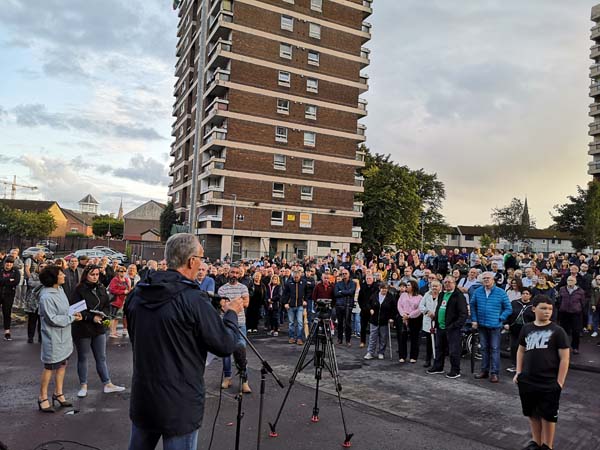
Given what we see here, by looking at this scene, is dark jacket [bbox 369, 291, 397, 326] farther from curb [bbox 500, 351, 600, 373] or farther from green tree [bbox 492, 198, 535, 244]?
green tree [bbox 492, 198, 535, 244]

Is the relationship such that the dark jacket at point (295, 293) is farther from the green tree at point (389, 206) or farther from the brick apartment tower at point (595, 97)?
the brick apartment tower at point (595, 97)

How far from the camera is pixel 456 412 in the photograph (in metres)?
6.72

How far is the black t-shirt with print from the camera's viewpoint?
4875 mm

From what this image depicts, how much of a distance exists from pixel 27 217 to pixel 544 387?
72.0 meters

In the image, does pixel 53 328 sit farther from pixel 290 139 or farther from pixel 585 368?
pixel 290 139

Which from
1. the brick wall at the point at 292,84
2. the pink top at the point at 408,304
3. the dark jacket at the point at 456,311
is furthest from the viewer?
the brick wall at the point at 292,84

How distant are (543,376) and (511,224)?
59048 mm

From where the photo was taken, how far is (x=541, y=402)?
485cm

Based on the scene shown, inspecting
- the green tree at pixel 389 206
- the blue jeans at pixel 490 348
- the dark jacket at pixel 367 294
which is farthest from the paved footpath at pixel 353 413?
the green tree at pixel 389 206

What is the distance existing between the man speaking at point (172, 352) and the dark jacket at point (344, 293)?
30.5 feet

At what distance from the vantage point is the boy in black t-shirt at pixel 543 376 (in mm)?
4809

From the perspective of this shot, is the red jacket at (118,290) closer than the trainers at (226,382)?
No

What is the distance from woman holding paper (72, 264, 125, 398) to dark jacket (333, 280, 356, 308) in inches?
254

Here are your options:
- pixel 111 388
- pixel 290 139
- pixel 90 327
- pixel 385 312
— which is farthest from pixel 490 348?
pixel 290 139
